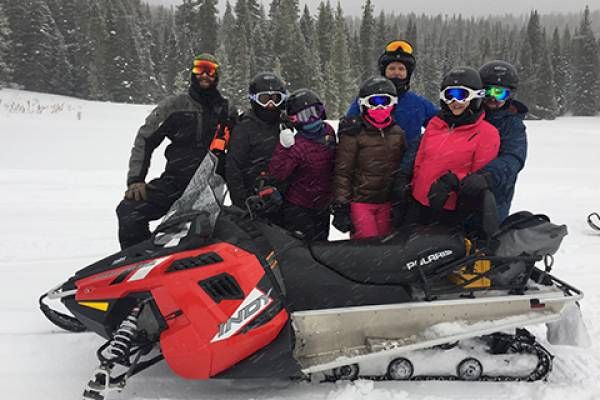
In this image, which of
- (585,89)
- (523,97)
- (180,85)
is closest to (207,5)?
(180,85)

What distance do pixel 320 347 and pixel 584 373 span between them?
1.48m

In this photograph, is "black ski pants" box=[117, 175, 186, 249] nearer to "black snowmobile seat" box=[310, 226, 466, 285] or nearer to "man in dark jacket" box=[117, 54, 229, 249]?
"man in dark jacket" box=[117, 54, 229, 249]

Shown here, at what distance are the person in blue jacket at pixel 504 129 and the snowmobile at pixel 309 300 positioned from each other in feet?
0.72

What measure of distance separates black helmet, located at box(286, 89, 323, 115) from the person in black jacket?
0.33 feet

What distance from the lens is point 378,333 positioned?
2674mm

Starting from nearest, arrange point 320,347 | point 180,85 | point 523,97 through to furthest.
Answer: point 320,347 → point 180,85 → point 523,97

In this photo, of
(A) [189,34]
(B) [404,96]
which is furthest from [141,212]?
(A) [189,34]

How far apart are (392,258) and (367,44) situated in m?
44.7

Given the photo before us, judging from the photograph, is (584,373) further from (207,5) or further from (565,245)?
(207,5)

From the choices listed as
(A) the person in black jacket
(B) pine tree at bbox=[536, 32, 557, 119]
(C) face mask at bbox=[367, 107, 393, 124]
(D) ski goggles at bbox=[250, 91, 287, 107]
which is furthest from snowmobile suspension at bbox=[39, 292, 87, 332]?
(B) pine tree at bbox=[536, 32, 557, 119]

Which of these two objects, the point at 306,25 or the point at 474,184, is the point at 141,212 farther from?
the point at 306,25

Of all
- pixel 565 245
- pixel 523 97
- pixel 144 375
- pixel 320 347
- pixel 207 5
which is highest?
pixel 207 5

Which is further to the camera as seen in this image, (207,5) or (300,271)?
(207,5)

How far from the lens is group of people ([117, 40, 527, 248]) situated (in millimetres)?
2861
